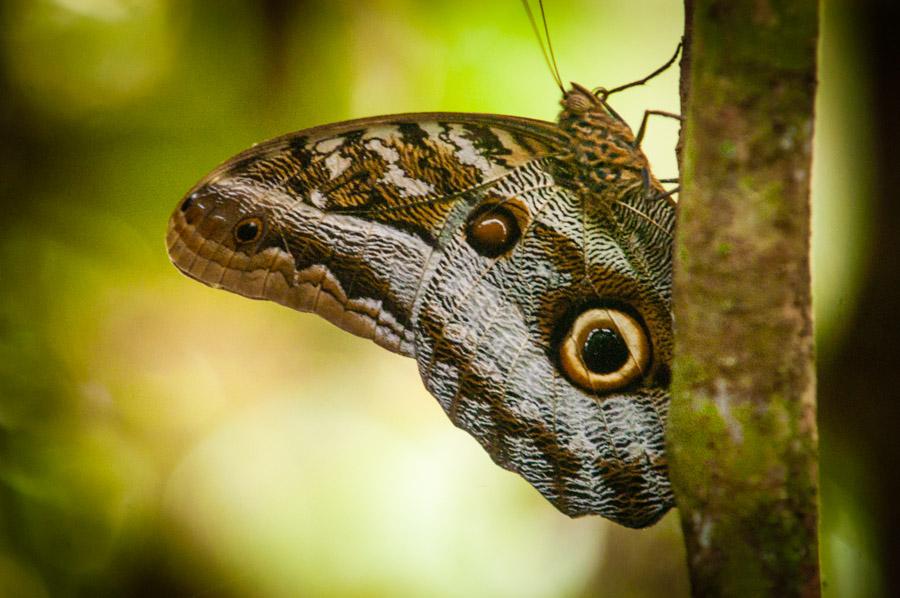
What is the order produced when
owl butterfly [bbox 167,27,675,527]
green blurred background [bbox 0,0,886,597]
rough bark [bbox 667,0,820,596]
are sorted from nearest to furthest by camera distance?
1. rough bark [bbox 667,0,820,596]
2. owl butterfly [bbox 167,27,675,527]
3. green blurred background [bbox 0,0,886,597]

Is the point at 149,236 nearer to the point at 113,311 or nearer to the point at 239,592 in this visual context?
the point at 113,311

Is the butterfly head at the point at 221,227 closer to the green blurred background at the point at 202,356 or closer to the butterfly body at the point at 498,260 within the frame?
the butterfly body at the point at 498,260

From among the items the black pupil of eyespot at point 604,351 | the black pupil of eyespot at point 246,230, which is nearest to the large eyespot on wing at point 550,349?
the black pupil of eyespot at point 604,351

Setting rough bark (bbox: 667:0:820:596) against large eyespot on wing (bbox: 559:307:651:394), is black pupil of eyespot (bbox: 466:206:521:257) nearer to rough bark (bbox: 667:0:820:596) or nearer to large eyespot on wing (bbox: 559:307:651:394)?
large eyespot on wing (bbox: 559:307:651:394)

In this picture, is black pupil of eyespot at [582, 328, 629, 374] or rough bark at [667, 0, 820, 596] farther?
black pupil of eyespot at [582, 328, 629, 374]

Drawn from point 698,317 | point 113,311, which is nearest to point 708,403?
point 698,317

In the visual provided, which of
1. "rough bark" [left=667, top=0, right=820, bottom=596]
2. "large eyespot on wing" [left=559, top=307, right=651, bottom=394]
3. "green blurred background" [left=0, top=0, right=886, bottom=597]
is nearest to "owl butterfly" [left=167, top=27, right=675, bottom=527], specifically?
"large eyespot on wing" [left=559, top=307, right=651, bottom=394]

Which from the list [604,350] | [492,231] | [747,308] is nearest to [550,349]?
[604,350]
